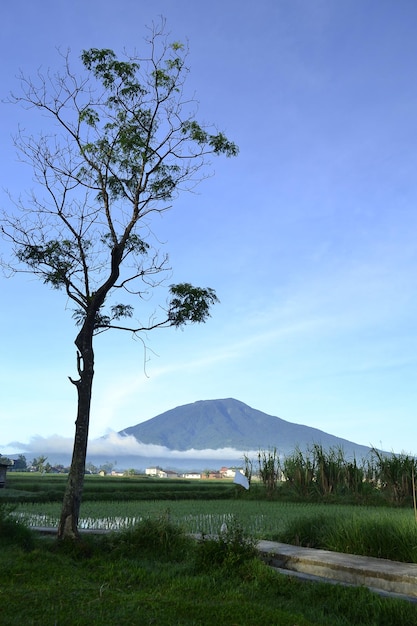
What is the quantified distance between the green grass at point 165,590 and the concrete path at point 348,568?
55 centimetres

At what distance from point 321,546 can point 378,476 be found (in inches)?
525

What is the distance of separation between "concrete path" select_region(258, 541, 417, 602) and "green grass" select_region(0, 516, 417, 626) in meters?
0.55

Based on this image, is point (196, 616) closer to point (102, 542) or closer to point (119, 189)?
point (102, 542)

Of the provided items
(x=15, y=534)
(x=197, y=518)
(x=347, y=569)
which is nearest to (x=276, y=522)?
(x=197, y=518)

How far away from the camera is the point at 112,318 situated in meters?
12.2

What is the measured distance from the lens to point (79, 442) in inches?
385

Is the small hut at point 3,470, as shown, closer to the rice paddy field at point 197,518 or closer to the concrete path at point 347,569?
the rice paddy field at point 197,518

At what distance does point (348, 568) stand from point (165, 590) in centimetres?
225

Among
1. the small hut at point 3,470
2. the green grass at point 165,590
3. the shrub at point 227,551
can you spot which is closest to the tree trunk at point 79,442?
the green grass at point 165,590

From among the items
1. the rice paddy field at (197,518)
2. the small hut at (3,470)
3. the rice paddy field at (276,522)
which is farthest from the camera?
the small hut at (3,470)

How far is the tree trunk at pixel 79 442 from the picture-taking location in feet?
30.5

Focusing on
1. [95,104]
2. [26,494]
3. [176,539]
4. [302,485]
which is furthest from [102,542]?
[302,485]

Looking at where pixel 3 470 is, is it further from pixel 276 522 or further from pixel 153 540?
pixel 153 540

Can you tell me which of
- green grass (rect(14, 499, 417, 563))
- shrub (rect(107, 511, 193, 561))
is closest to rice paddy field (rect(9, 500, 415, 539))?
green grass (rect(14, 499, 417, 563))
